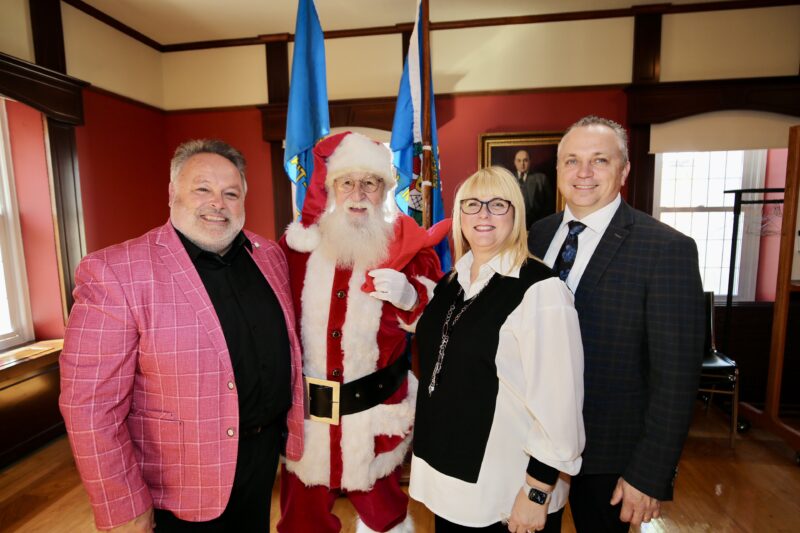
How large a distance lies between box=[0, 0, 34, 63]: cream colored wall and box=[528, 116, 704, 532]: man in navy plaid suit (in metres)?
3.48

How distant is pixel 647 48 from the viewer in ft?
11.8

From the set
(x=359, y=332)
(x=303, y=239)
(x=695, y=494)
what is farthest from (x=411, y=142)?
(x=695, y=494)

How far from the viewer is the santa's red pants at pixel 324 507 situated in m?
1.65

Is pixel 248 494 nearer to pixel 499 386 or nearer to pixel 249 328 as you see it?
pixel 249 328

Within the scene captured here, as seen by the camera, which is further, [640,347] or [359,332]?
[359,332]

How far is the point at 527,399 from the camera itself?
108 cm

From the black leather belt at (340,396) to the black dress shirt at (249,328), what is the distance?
0.50 ft

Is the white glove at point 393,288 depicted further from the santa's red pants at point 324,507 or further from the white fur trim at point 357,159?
Answer: the santa's red pants at point 324,507

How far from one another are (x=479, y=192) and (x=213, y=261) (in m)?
0.84

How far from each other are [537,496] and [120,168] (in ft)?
13.4

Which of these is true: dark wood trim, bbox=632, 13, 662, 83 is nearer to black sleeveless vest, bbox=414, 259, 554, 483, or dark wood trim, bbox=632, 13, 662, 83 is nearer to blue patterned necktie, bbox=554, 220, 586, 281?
blue patterned necktie, bbox=554, 220, 586, 281

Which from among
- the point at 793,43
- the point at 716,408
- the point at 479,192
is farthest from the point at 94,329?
the point at 793,43

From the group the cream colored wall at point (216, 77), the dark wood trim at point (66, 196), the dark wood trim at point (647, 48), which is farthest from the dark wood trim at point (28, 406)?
the dark wood trim at point (647, 48)

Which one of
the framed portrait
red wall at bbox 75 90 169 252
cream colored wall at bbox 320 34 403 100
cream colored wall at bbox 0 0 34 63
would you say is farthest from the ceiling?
the framed portrait
